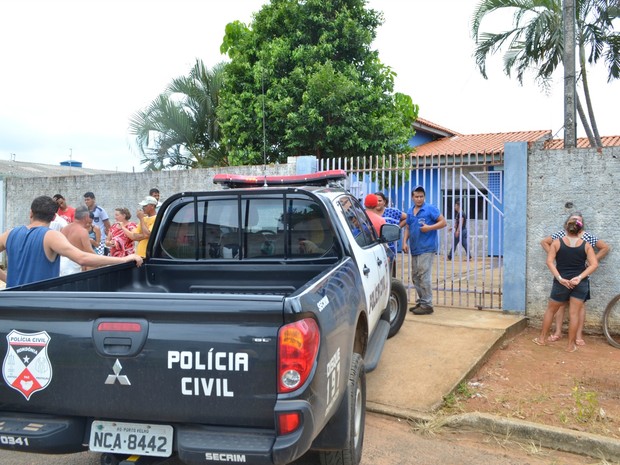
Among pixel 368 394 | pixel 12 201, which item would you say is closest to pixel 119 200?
pixel 12 201

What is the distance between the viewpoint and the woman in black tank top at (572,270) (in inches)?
245

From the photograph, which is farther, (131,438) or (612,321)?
(612,321)

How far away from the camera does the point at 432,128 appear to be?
2200 cm

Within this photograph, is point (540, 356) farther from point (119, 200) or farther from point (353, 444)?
point (119, 200)

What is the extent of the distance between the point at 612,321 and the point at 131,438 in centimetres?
601

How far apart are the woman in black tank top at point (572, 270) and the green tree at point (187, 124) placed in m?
10.8

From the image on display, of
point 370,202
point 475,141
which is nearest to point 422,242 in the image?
point 370,202

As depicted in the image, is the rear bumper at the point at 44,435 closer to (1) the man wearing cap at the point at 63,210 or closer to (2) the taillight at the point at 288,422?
(2) the taillight at the point at 288,422

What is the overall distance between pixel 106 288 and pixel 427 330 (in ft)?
12.7

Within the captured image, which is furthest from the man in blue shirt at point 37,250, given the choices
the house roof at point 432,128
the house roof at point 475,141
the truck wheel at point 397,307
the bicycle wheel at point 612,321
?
the house roof at point 432,128

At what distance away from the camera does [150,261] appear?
4.45 metres

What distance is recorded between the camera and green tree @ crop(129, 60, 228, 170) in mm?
15719

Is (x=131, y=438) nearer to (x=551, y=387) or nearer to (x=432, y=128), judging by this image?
(x=551, y=387)

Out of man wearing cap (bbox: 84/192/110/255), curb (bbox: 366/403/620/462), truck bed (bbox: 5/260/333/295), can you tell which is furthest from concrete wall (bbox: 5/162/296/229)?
curb (bbox: 366/403/620/462)
